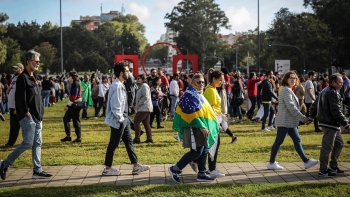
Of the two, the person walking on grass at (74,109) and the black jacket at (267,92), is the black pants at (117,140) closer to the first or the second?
the person walking on grass at (74,109)

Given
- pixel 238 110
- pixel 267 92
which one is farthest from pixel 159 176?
pixel 238 110

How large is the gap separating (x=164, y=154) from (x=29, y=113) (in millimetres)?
3613

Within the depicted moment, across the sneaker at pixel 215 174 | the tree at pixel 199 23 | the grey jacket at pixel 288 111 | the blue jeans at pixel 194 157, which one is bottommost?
the sneaker at pixel 215 174

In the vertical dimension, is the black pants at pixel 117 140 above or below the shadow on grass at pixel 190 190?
above

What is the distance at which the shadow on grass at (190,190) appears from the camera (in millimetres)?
6777

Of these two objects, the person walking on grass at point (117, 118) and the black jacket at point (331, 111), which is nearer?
the black jacket at point (331, 111)

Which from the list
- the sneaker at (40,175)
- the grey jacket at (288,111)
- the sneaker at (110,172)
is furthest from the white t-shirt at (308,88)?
the sneaker at (40,175)

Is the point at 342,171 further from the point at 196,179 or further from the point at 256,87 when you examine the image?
the point at 256,87

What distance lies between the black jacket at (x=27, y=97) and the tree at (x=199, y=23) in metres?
73.2

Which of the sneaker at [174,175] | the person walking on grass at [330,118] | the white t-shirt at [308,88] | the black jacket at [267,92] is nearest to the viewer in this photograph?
the sneaker at [174,175]

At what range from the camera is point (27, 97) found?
7.75 meters

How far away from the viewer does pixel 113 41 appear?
113 meters

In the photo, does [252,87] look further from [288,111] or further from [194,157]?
[194,157]

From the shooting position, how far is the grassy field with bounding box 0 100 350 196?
6855 mm
